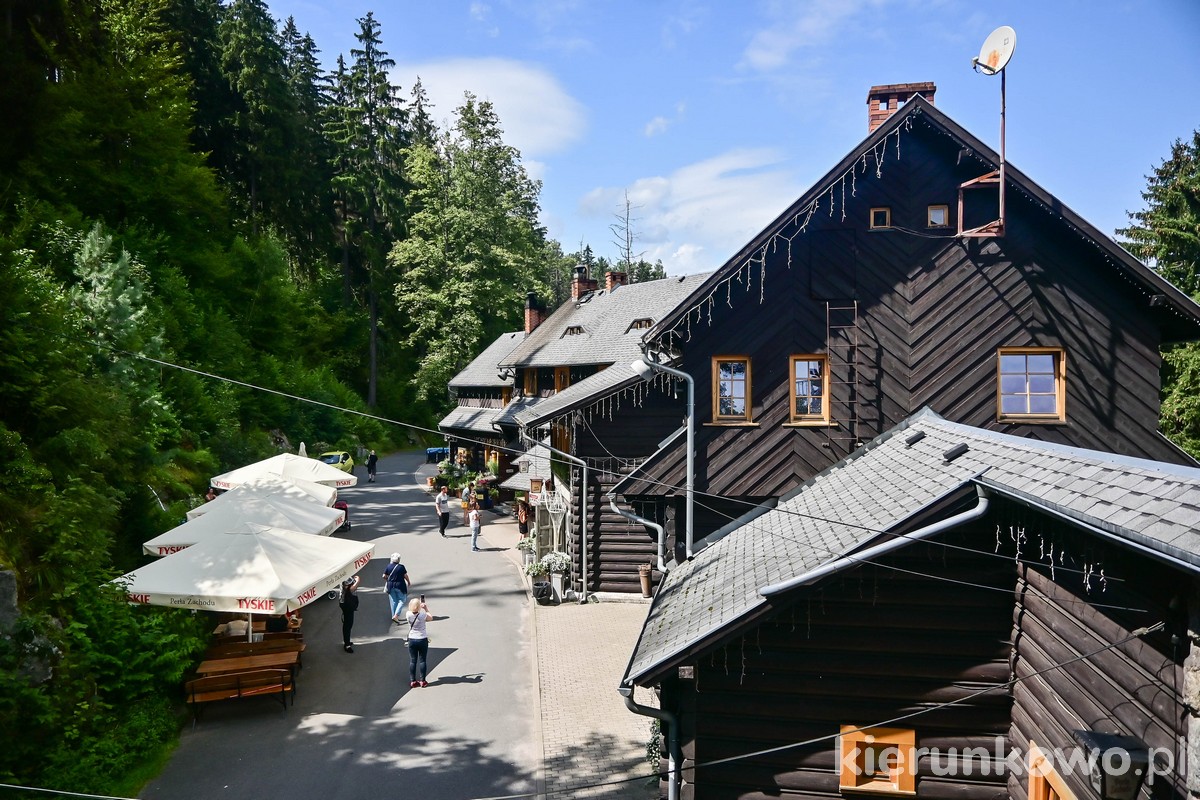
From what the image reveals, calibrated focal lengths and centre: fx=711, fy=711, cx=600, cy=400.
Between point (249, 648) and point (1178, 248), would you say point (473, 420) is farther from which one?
point (1178, 248)

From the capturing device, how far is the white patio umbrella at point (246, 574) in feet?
35.0

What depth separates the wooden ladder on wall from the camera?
41.1 feet

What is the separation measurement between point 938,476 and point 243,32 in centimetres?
4953

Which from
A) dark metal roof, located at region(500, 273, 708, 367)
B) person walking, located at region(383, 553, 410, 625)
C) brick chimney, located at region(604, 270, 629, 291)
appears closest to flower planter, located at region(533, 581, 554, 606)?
person walking, located at region(383, 553, 410, 625)

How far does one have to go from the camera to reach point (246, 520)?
1266 centimetres

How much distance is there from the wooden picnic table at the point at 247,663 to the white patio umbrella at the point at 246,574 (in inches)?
38.4

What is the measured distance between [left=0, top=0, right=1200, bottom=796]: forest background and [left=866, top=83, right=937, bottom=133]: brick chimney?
14375 millimetres

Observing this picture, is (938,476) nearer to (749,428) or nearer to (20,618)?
(749,428)

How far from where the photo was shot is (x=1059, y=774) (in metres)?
5.27

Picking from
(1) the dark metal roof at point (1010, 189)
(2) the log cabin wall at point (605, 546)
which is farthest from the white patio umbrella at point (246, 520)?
(1) the dark metal roof at point (1010, 189)

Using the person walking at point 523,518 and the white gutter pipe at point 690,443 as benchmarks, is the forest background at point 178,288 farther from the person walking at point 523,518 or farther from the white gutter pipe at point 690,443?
the person walking at point 523,518

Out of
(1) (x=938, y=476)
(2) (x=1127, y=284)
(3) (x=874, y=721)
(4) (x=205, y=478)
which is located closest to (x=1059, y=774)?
(3) (x=874, y=721)

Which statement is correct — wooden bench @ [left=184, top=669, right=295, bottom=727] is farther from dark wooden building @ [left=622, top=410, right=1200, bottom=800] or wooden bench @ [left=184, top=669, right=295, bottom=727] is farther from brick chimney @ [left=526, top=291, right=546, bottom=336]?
brick chimney @ [left=526, top=291, right=546, bottom=336]

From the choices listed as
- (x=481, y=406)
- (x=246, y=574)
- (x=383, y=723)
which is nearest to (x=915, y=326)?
(x=383, y=723)
